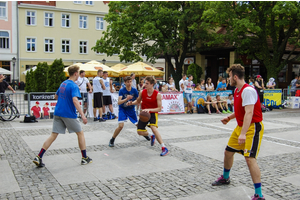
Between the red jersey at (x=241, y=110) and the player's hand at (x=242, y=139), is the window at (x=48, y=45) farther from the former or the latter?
the player's hand at (x=242, y=139)

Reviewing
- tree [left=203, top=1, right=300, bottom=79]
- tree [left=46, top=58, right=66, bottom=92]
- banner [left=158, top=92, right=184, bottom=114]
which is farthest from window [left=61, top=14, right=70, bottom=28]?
banner [left=158, top=92, right=184, bottom=114]

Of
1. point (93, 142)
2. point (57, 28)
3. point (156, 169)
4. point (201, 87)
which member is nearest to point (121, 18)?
point (201, 87)

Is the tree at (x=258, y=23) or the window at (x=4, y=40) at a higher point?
the window at (x=4, y=40)

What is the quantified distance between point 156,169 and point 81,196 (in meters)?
1.72

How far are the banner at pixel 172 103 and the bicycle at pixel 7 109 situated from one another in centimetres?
647

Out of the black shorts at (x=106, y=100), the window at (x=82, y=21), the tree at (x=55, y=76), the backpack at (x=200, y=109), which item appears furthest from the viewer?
the window at (x=82, y=21)

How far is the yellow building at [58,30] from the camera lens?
1609 inches

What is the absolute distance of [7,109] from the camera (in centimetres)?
1170

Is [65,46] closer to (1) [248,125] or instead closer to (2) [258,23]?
(2) [258,23]

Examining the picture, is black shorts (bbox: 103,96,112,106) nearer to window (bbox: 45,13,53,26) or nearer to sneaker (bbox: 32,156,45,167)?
sneaker (bbox: 32,156,45,167)

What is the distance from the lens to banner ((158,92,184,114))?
1477 centimetres

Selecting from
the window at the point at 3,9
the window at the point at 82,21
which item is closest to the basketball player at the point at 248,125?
the window at the point at 3,9

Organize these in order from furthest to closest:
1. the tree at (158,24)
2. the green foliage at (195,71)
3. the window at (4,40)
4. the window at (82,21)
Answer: the window at (82,21), the window at (4,40), the green foliage at (195,71), the tree at (158,24)

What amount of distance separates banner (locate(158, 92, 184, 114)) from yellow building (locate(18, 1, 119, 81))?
31142mm
